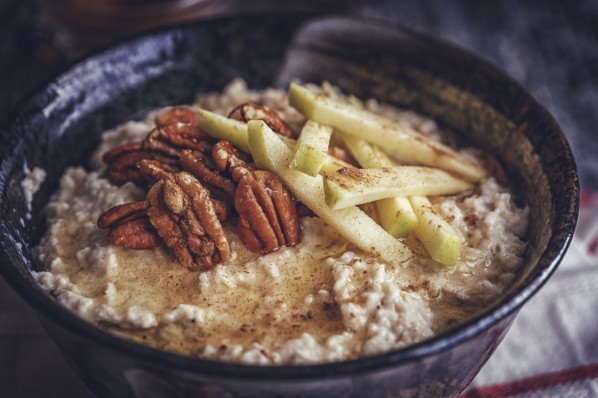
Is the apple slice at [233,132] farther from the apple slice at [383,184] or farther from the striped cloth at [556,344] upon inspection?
the striped cloth at [556,344]

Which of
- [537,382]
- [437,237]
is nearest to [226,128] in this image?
[437,237]

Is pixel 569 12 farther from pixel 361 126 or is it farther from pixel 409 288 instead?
pixel 409 288

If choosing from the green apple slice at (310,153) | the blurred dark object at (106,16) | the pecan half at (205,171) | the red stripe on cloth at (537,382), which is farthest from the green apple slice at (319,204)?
the blurred dark object at (106,16)

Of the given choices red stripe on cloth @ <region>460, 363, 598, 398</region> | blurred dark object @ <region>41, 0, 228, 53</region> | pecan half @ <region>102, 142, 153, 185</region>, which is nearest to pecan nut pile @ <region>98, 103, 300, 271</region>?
pecan half @ <region>102, 142, 153, 185</region>

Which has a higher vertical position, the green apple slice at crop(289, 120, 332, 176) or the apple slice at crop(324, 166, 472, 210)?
the green apple slice at crop(289, 120, 332, 176)

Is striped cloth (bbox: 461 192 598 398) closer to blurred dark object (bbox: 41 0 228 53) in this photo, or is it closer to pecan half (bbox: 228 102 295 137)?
pecan half (bbox: 228 102 295 137)

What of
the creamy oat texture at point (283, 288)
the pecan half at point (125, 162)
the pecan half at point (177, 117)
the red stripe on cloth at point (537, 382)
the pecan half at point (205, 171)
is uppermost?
the pecan half at point (177, 117)
